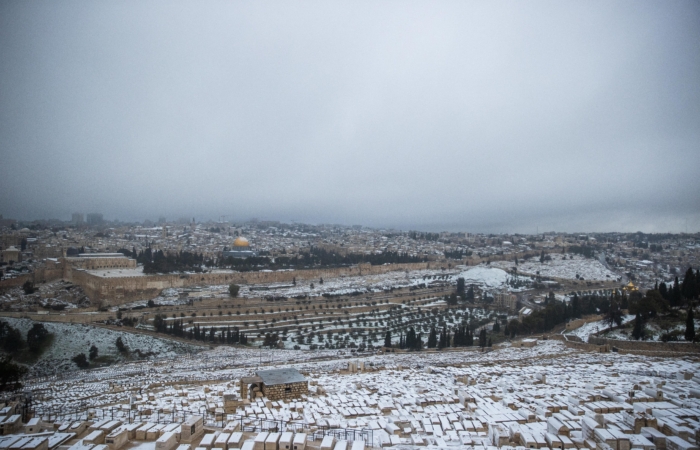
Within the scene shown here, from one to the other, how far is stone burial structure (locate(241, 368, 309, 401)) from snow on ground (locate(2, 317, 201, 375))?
8.50m

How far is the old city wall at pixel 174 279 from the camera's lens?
2253 centimetres

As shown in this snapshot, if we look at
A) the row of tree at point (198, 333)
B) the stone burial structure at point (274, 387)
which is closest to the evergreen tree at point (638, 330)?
the stone burial structure at point (274, 387)

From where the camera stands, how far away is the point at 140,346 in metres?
17.0

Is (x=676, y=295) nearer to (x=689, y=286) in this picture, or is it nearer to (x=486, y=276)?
(x=689, y=286)

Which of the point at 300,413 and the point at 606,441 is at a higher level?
the point at 606,441

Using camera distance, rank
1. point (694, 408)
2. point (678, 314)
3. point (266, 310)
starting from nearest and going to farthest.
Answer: point (694, 408)
point (678, 314)
point (266, 310)

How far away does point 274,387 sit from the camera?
28.3 ft

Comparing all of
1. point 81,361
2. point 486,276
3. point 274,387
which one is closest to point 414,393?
point 274,387

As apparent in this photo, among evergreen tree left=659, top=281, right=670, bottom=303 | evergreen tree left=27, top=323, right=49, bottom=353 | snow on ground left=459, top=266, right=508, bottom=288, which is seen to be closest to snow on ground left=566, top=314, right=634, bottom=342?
evergreen tree left=659, top=281, right=670, bottom=303

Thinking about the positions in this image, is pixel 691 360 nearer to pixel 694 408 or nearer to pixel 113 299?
pixel 694 408

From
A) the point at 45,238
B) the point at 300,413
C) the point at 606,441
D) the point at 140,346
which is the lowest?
the point at 140,346

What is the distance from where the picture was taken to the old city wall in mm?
22531

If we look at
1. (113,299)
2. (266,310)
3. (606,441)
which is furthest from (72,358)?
(606,441)

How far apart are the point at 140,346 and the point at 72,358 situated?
2.55 meters
